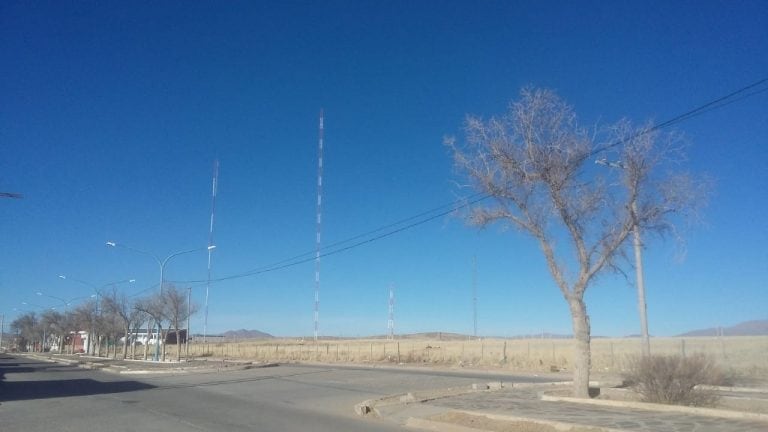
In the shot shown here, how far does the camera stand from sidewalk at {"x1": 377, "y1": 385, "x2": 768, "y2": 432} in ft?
39.4

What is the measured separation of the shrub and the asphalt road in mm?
6377

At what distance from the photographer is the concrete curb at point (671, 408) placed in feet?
41.2

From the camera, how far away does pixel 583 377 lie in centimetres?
1697

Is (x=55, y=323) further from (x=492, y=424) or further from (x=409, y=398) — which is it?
(x=492, y=424)

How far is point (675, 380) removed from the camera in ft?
49.9

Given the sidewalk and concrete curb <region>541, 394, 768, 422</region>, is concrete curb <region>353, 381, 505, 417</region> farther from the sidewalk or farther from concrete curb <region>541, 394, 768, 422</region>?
concrete curb <region>541, 394, 768, 422</region>

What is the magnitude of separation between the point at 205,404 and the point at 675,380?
13.7 metres

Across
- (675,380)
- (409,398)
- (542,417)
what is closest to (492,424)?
(542,417)

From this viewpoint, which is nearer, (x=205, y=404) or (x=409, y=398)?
(x=409, y=398)

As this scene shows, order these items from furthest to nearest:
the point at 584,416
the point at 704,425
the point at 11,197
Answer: the point at 11,197 < the point at 584,416 < the point at 704,425

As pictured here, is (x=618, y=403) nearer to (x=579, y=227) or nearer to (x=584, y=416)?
(x=584, y=416)

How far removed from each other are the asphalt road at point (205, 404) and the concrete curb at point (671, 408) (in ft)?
16.4

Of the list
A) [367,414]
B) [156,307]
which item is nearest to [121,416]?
[367,414]

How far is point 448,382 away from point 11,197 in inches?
1132
